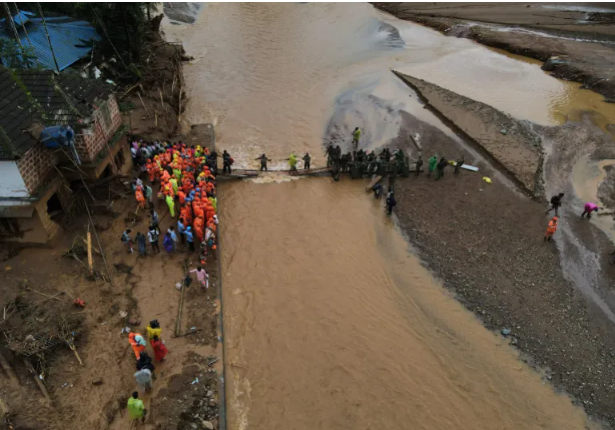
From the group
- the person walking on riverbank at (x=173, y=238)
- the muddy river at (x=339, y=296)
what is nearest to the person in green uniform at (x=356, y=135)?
the muddy river at (x=339, y=296)

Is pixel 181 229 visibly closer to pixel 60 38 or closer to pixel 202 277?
pixel 202 277


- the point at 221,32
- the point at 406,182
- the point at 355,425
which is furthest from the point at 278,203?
the point at 221,32

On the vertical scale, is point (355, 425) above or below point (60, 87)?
below

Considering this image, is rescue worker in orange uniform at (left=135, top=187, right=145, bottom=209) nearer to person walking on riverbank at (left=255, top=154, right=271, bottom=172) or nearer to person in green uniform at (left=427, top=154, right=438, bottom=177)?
person walking on riverbank at (left=255, top=154, right=271, bottom=172)

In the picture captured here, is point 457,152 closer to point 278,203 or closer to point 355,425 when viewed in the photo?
point 278,203

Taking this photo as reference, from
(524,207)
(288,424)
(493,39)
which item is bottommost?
(288,424)

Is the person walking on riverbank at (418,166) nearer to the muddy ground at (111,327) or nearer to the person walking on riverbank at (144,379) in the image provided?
the muddy ground at (111,327)
